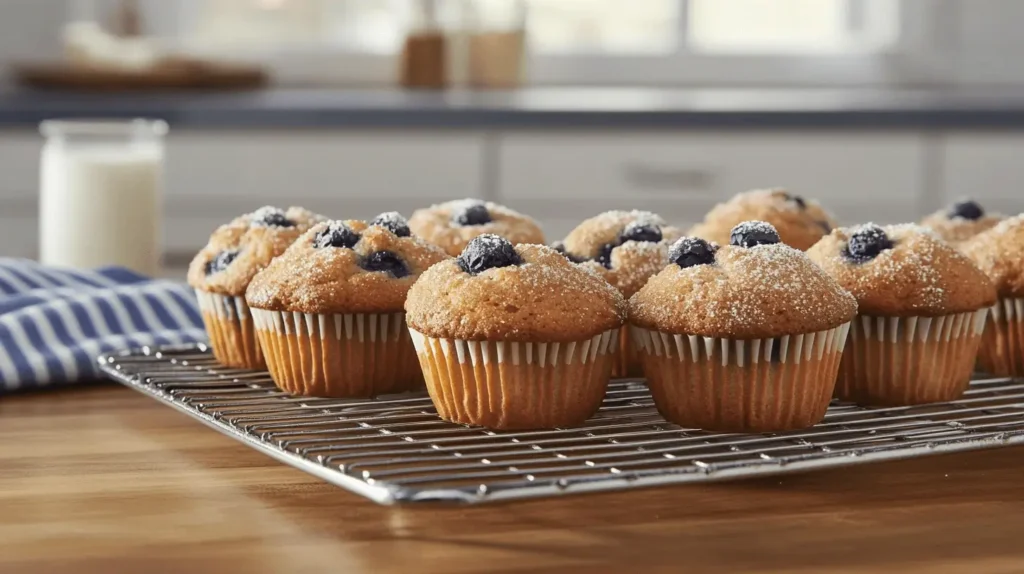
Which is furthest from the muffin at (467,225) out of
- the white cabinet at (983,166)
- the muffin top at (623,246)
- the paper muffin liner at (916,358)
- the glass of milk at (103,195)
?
the white cabinet at (983,166)

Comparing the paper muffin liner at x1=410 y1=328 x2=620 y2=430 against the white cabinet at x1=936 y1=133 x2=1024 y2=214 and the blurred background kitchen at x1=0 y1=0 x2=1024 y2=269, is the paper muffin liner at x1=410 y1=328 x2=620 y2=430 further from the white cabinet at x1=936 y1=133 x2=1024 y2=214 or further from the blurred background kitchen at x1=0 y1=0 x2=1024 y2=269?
the white cabinet at x1=936 y1=133 x2=1024 y2=214

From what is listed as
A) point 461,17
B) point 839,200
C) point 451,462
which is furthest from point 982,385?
point 461,17

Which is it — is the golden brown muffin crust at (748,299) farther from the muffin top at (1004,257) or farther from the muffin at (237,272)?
the muffin at (237,272)

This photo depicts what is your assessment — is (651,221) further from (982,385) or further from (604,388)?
(982,385)

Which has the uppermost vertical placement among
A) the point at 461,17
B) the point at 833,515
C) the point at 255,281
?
the point at 461,17

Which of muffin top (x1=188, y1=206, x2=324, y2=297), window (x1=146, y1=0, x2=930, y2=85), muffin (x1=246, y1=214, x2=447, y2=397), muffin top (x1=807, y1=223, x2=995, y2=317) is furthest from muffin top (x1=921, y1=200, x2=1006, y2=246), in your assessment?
window (x1=146, y1=0, x2=930, y2=85)

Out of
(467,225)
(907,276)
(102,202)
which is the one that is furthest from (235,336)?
(102,202)

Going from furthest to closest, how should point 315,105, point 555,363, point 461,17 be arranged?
1. point 461,17
2. point 315,105
3. point 555,363
